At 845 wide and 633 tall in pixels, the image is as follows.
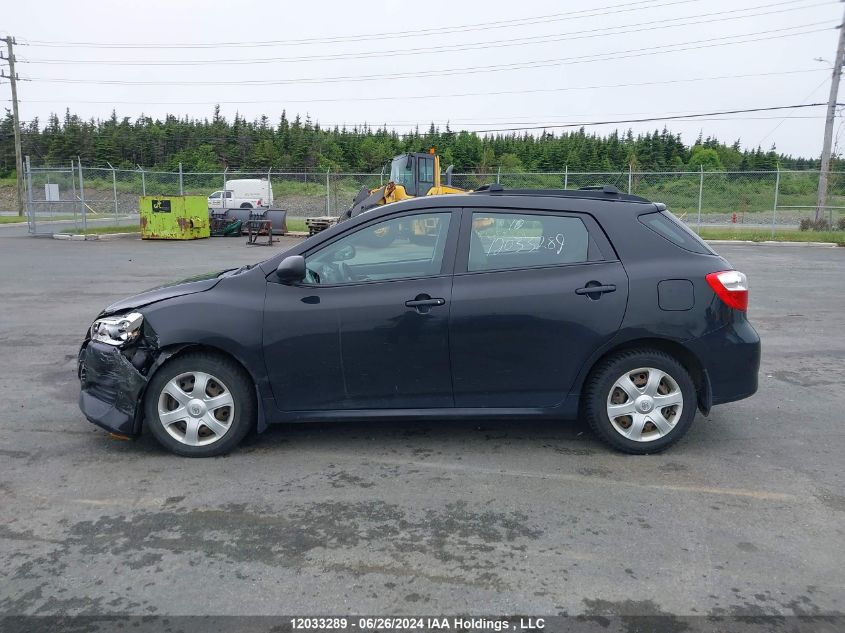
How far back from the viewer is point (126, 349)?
464cm

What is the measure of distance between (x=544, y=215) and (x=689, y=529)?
2.16 metres

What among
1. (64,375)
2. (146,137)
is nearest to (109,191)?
(146,137)

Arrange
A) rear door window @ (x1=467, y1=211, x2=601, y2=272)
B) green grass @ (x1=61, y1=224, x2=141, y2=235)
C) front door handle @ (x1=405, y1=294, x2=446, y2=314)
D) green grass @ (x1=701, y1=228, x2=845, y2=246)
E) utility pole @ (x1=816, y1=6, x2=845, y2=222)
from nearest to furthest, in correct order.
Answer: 1. front door handle @ (x1=405, y1=294, x2=446, y2=314)
2. rear door window @ (x1=467, y1=211, x2=601, y2=272)
3. green grass @ (x1=701, y1=228, x2=845, y2=246)
4. green grass @ (x1=61, y1=224, x2=141, y2=235)
5. utility pole @ (x1=816, y1=6, x2=845, y2=222)

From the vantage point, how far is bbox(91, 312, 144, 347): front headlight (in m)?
4.64

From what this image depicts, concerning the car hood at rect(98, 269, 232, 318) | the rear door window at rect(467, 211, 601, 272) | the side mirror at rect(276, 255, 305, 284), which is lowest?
the car hood at rect(98, 269, 232, 318)

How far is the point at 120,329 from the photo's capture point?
468 cm

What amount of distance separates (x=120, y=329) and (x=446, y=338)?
6.91ft

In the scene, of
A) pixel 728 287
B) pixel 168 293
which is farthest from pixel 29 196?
pixel 728 287

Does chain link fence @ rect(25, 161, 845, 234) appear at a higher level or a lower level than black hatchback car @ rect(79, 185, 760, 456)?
higher

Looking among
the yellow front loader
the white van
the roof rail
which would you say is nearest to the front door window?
the roof rail

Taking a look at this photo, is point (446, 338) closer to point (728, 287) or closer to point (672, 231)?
point (672, 231)

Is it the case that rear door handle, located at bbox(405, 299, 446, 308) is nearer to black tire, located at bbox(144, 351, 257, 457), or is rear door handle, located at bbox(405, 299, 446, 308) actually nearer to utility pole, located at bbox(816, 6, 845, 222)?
black tire, located at bbox(144, 351, 257, 457)

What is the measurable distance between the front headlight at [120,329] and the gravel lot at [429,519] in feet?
2.48

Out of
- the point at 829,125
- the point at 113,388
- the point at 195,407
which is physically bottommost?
the point at 195,407
